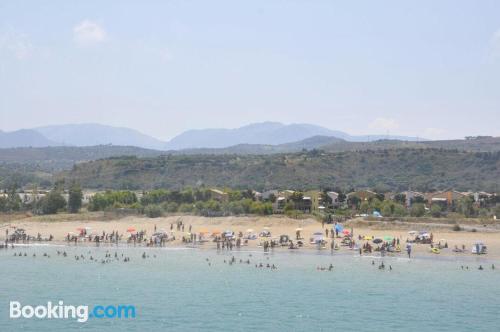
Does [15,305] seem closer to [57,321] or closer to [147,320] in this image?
[57,321]

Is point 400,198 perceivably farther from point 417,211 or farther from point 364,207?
point 417,211

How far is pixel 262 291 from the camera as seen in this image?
4162 centimetres

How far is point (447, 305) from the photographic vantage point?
3809cm

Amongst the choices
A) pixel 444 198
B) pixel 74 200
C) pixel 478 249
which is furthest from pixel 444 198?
pixel 74 200

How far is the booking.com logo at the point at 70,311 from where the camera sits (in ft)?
115

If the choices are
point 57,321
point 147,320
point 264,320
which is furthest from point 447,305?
point 57,321

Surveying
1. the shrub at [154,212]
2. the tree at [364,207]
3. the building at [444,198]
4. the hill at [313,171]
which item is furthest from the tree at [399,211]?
the hill at [313,171]

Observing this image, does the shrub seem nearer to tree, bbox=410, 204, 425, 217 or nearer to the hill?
tree, bbox=410, 204, 425, 217

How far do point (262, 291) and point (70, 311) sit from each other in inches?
439

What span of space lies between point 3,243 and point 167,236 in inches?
571

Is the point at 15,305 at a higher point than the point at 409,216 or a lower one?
lower

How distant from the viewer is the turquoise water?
33.9 m

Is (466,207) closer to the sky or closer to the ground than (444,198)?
closer to the ground

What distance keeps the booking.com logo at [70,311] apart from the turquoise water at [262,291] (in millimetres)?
652
